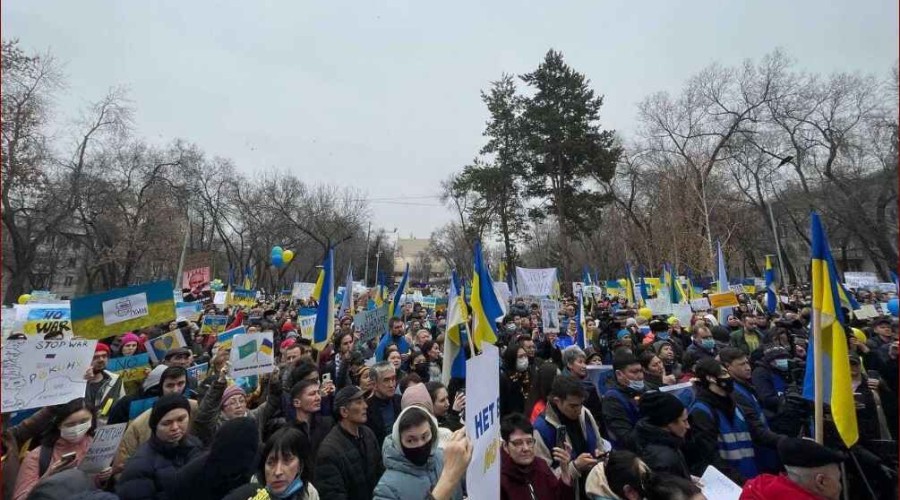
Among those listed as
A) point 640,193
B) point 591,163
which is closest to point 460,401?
point 591,163

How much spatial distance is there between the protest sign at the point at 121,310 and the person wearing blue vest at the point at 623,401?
5.15 meters

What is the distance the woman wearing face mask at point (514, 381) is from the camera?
5.85 metres

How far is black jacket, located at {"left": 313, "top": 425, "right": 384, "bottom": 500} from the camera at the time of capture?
321 centimetres

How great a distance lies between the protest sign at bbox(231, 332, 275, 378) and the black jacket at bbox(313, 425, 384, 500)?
2089mm

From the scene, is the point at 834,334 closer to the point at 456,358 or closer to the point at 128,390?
the point at 456,358

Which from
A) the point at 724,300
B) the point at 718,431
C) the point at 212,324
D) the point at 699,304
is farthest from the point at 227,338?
the point at 699,304

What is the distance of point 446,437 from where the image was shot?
3.56 meters

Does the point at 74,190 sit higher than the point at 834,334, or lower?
higher

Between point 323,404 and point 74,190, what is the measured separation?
22.7m

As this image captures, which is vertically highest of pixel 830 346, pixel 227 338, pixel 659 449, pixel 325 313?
pixel 325 313

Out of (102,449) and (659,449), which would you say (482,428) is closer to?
(659,449)

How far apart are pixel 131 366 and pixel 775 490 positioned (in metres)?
6.60

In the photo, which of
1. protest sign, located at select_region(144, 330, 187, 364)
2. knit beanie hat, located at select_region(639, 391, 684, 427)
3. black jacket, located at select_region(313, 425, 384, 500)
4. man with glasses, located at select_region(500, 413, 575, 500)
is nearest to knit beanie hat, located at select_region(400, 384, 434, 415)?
black jacket, located at select_region(313, 425, 384, 500)

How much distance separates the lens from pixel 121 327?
5.55 metres
